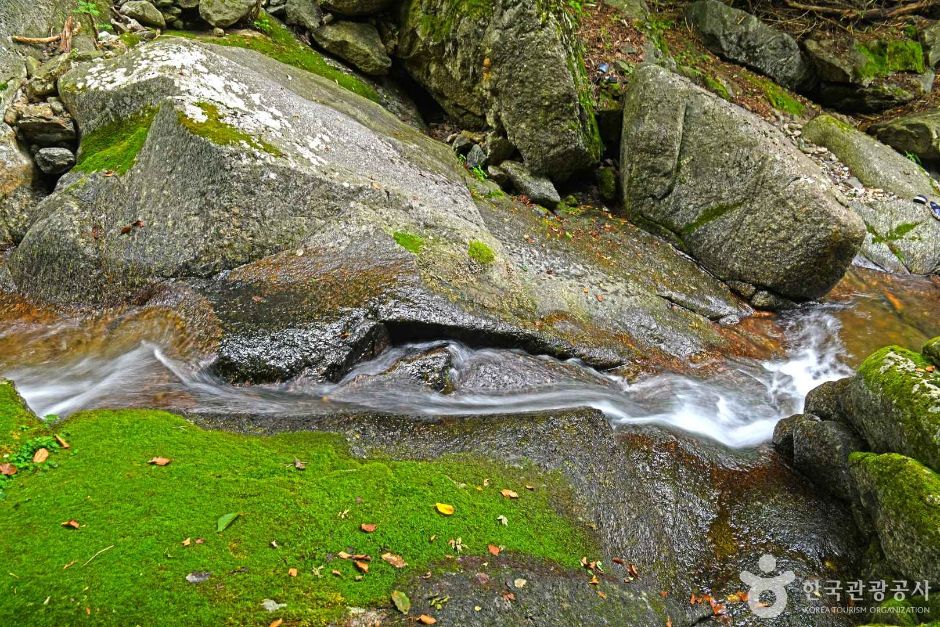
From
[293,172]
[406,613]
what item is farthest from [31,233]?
[406,613]

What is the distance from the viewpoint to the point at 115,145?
7496mm

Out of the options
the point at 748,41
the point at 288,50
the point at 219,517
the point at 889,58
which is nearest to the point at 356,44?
the point at 288,50

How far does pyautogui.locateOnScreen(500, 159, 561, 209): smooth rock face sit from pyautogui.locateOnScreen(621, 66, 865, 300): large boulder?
1530 mm

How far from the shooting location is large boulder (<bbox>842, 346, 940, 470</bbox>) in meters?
4.32

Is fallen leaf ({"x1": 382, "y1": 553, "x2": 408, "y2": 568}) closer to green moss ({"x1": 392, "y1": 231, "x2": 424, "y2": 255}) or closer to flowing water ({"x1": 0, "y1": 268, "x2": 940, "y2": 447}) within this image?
flowing water ({"x1": 0, "y1": 268, "x2": 940, "y2": 447})

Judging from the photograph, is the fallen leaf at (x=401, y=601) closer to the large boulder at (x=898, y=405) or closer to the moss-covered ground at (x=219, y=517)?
the moss-covered ground at (x=219, y=517)

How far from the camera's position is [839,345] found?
8.69m

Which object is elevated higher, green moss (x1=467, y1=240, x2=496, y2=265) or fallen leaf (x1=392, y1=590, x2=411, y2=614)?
green moss (x1=467, y1=240, x2=496, y2=265)

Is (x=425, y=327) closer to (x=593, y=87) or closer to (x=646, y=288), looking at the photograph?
(x=646, y=288)

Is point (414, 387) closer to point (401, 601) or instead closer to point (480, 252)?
point (480, 252)

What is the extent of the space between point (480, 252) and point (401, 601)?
5.02 m

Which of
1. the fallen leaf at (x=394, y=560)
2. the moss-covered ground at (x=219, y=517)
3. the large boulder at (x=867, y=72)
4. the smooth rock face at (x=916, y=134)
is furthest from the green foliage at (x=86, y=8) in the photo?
the smooth rock face at (x=916, y=134)

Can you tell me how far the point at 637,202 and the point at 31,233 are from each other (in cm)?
984

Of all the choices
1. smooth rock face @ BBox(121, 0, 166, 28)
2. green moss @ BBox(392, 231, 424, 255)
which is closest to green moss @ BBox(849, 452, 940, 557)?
green moss @ BBox(392, 231, 424, 255)
